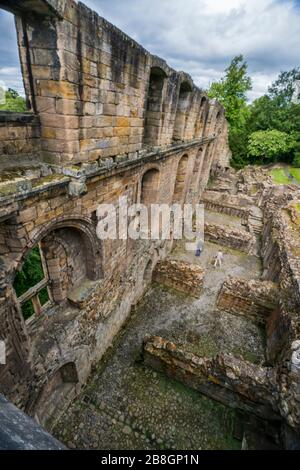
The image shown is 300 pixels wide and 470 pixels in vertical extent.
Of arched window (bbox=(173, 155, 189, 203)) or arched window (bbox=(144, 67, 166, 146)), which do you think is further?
arched window (bbox=(173, 155, 189, 203))

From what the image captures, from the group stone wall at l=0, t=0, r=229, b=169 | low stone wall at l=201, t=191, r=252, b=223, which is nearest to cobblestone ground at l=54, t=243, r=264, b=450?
stone wall at l=0, t=0, r=229, b=169

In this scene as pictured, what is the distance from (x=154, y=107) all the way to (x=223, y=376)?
276 inches

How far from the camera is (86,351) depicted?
5234 mm

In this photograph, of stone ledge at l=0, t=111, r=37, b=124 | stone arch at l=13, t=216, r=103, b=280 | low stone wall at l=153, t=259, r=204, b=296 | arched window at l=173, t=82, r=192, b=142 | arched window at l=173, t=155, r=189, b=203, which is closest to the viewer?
stone ledge at l=0, t=111, r=37, b=124

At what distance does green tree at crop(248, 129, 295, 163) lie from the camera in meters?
28.0

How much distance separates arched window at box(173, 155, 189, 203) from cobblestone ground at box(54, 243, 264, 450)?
4.85 meters

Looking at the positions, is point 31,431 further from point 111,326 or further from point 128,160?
point 111,326

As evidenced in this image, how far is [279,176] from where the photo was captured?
977 inches

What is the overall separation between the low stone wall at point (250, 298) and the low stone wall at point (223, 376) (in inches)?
103

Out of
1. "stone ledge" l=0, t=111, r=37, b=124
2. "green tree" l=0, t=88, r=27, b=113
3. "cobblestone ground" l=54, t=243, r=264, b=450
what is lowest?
"cobblestone ground" l=54, t=243, r=264, b=450

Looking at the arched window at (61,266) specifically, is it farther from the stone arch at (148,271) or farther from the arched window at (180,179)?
the arched window at (180,179)

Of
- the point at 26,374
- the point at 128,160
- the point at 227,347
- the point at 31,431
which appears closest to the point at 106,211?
the point at 128,160

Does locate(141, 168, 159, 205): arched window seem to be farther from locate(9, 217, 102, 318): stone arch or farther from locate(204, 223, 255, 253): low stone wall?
locate(204, 223, 255, 253): low stone wall

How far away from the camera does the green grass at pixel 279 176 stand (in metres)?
22.7
